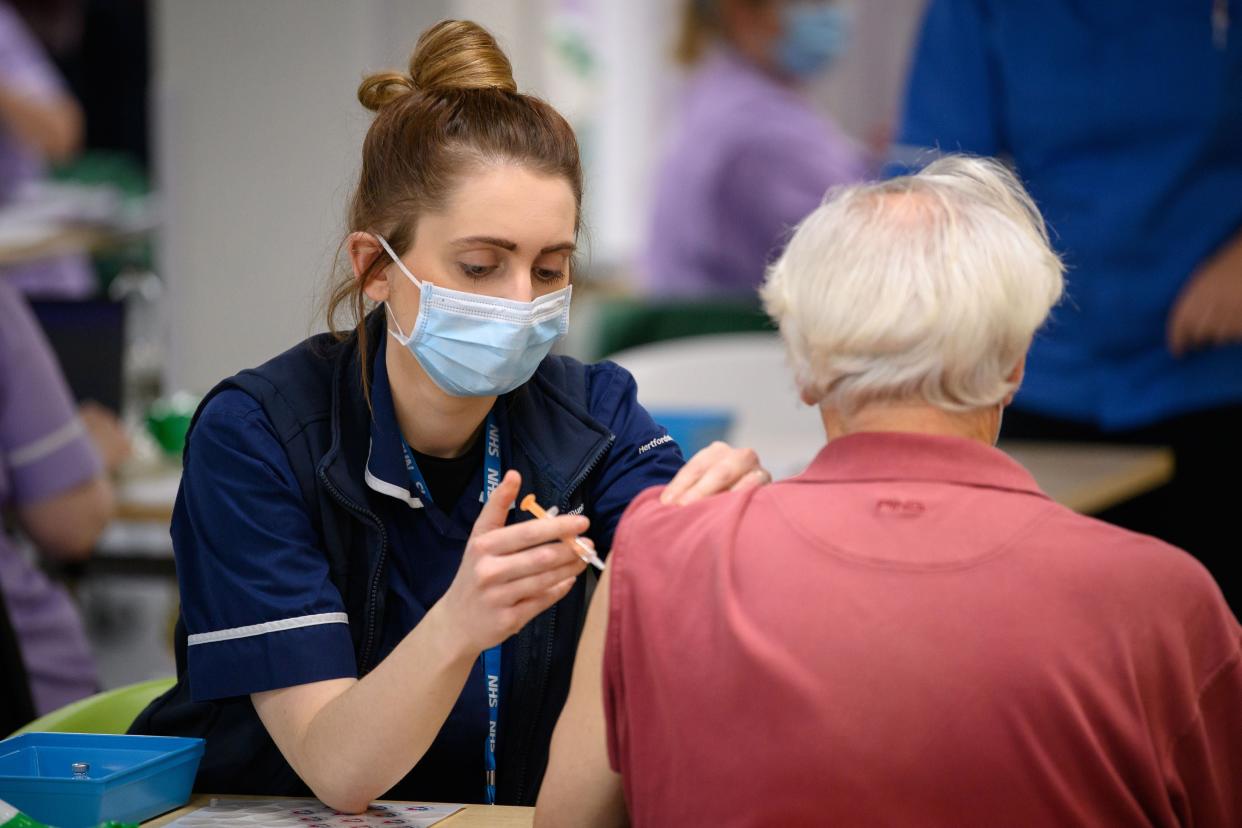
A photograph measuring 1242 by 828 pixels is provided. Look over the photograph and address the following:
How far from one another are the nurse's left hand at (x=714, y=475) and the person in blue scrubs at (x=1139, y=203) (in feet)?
4.26

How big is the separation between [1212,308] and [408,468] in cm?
161

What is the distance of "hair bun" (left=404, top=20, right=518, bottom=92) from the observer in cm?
162

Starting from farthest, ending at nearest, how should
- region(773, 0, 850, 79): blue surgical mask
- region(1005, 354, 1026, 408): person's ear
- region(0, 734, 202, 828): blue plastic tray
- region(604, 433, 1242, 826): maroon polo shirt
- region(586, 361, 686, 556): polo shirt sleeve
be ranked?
region(773, 0, 850, 79): blue surgical mask → region(586, 361, 686, 556): polo shirt sleeve → region(0, 734, 202, 828): blue plastic tray → region(1005, 354, 1026, 408): person's ear → region(604, 433, 1242, 826): maroon polo shirt

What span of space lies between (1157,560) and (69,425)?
1.85 meters

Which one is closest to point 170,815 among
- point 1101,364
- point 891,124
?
point 1101,364

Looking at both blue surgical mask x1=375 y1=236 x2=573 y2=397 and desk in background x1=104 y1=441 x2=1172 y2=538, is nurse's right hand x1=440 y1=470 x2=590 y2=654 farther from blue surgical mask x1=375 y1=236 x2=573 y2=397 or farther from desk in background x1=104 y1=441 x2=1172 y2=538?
desk in background x1=104 y1=441 x2=1172 y2=538

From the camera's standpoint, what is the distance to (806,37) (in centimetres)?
452

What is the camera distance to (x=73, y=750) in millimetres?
1402

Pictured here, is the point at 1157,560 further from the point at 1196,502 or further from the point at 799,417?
the point at 799,417

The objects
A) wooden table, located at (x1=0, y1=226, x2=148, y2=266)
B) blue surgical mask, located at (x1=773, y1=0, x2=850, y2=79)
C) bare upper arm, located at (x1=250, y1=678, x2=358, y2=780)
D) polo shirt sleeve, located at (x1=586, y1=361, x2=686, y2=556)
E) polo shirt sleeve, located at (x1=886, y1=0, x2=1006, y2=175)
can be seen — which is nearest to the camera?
bare upper arm, located at (x1=250, y1=678, x2=358, y2=780)

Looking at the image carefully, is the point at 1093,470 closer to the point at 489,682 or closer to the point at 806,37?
the point at 489,682

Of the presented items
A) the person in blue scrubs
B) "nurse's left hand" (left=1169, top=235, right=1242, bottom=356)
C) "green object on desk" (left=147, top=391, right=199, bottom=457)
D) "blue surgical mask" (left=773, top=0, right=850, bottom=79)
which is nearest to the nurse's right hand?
the person in blue scrubs

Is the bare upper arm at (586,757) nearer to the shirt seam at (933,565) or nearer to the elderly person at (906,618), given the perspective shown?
the elderly person at (906,618)

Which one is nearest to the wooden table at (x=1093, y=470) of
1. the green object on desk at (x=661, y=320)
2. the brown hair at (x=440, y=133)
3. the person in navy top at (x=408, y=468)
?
the person in navy top at (x=408, y=468)
